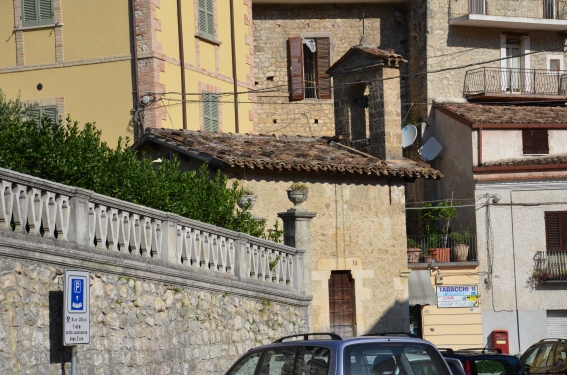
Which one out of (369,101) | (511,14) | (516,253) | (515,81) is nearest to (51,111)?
(369,101)

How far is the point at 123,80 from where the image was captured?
27359 mm

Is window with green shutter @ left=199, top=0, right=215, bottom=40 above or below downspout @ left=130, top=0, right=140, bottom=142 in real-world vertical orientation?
above

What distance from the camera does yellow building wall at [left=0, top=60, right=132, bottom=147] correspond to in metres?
27.3

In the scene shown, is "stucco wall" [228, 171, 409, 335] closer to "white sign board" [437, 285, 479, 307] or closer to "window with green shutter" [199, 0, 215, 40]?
"white sign board" [437, 285, 479, 307]

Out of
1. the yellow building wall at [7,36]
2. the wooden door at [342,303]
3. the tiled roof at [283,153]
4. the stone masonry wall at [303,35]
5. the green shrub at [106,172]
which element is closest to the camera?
the green shrub at [106,172]

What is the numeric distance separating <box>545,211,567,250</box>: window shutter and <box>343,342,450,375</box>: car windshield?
23.0 metres

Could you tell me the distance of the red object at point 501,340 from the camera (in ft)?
105

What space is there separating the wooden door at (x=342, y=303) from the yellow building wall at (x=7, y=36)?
990 cm

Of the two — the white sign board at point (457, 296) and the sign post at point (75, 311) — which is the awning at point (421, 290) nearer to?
the white sign board at point (457, 296)

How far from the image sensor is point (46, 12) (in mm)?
27844

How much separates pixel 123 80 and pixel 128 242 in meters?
13.5

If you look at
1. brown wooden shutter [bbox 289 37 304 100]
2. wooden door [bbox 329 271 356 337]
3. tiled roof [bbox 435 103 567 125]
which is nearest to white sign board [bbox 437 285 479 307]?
tiled roof [bbox 435 103 567 125]

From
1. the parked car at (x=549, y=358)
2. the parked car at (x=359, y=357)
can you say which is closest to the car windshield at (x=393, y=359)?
the parked car at (x=359, y=357)

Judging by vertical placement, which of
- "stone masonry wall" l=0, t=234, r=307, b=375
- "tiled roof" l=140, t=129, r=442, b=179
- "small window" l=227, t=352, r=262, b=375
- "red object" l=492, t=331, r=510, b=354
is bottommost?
"red object" l=492, t=331, r=510, b=354
